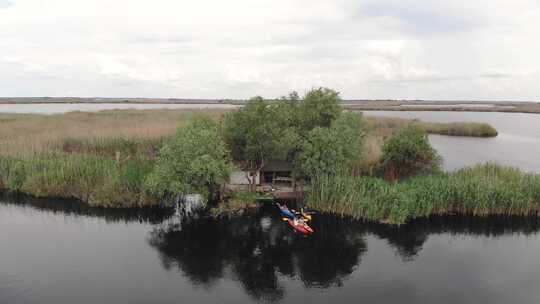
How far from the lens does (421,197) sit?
3416 centimetres

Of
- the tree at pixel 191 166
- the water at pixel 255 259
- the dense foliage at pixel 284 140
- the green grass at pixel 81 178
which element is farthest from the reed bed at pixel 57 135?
the water at pixel 255 259

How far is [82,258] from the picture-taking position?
87.6 ft

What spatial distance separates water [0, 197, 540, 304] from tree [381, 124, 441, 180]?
8558mm

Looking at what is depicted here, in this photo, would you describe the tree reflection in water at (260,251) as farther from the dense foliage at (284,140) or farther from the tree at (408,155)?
the tree at (408,155)

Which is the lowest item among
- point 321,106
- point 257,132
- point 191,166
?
point 191,166

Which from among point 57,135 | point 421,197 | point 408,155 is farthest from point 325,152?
point 57,135

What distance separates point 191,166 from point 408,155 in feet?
80.3

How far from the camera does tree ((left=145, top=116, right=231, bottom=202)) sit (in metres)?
31.5

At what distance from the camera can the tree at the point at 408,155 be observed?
131 feet

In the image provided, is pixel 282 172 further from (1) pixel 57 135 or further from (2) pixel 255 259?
(1) pixel 57 135

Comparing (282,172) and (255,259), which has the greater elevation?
(282,172)

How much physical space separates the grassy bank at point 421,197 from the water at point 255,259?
1.14m

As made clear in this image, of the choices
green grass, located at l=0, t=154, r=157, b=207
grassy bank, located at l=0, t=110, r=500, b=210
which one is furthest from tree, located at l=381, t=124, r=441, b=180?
green grass, located at l=0, t=154, r=157, b=207

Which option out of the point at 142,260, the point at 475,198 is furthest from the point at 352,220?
the point at 142,260
